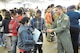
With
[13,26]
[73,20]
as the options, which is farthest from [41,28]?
[73,20]

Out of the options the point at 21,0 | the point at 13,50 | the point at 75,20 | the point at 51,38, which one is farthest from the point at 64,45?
the point at 21,0

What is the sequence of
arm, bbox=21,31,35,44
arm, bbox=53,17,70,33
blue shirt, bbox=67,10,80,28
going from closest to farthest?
arm, bbox=21,31,35,44
arm, bbox=53,17,70,33
blue shirt, bbox=67,10,80,28

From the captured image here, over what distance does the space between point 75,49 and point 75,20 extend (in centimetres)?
91

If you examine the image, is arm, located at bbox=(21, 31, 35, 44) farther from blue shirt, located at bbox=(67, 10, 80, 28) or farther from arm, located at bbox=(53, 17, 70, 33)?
blue shirt, located at bbox=(67, 10, 80, 28)

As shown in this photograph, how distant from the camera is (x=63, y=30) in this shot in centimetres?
498

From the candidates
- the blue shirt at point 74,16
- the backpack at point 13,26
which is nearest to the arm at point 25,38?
the backpack at point 13,26

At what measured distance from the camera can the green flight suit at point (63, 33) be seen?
4.91 metres

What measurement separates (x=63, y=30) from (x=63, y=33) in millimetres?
86

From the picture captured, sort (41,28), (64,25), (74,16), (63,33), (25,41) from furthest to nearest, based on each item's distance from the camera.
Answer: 1. (41,28)
2. (74,16)
3. (63,33)
4. (64,25)
5. (25,41)

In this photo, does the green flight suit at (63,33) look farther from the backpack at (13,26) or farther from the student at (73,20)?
the backpack at (13,26)

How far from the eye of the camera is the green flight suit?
4.91 m

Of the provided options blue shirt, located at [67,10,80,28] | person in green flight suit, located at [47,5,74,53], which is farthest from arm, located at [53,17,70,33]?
blue shirt, located at [67,10,80,28]

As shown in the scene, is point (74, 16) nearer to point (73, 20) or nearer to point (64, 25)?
point (73, 20)

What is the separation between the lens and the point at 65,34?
5023mm
